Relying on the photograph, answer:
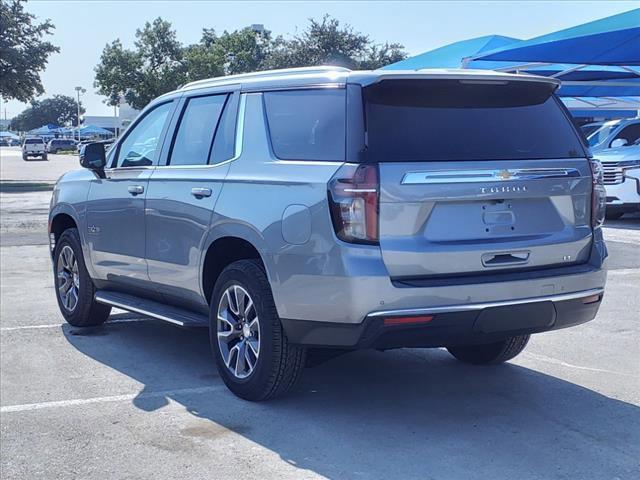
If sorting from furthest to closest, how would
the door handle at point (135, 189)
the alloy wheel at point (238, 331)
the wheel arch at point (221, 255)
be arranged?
the door handle at point (135, 189), the wheel arch at point (221, 255), the alloy wheel at point (238, 331)

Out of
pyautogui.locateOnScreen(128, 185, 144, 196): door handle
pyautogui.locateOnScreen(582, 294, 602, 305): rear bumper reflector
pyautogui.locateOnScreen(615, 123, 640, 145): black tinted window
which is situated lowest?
pyautogui.locateOnScreen(582, 294, 602, 305): rear bumper reflector

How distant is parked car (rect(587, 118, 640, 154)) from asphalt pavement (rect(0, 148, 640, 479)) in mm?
10105

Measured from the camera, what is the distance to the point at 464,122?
191 inches

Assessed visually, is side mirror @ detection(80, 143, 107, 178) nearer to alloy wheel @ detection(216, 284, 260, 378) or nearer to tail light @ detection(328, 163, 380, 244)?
alloy wheel @ detection(216, 284, 260, 378)

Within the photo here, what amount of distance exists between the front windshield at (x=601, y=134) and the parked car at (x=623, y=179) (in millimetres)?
1499

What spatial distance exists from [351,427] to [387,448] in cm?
40

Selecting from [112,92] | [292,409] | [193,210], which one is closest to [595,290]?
[292,409]

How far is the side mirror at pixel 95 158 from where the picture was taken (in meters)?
7.00

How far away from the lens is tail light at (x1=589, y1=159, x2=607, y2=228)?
5.09 m

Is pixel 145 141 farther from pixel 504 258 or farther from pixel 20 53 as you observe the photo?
pixel 20 53

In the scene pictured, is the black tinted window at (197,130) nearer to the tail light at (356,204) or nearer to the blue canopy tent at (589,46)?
the tail light at (356,204)

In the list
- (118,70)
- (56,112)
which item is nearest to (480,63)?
(118,70)

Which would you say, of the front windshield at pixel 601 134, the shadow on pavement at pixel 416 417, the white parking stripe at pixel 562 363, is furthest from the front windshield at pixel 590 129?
the shadow on pavement at pixel 416 417

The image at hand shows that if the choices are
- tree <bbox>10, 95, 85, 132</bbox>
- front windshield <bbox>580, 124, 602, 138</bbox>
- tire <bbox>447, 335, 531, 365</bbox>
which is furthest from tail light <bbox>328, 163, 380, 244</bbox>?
tree <bbox>10, 95, 85, 132</bbox>
